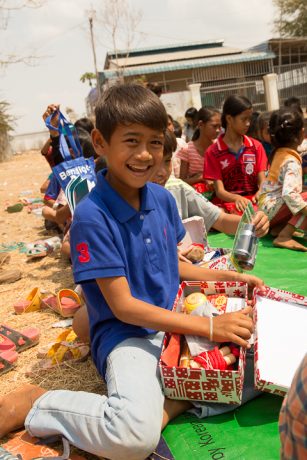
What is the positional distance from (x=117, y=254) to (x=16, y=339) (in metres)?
1.25

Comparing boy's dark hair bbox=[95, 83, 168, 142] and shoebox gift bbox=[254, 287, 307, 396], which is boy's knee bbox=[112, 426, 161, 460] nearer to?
shoebox gift bbox=[254, 287, 307, 396]

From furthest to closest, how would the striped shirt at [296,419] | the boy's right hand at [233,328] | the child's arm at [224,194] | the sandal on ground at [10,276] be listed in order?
the child's arm at [224,194] < the sandal on ground at [10,276] < the boy's right hand at [233,328] < the striped shirt at [296,419]

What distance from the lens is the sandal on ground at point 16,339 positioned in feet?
8.71

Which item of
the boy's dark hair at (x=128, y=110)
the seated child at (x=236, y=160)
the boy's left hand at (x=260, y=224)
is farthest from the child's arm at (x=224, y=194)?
the boy's dark hair at (x=128, y=110)

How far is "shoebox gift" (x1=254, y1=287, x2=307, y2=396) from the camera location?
170cm

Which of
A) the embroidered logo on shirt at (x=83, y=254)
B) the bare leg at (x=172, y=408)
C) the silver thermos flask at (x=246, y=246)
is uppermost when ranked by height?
the embroidered logo on shirt at (x=83, y=254)

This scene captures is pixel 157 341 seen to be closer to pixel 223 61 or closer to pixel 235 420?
pixel 235 420

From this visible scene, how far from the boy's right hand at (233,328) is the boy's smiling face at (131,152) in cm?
64

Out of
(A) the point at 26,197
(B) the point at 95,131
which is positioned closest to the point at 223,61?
(A) the point at 26,197

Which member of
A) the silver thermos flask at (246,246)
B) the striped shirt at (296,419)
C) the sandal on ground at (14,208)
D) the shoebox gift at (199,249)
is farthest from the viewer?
the sandal on ground at (14,208)

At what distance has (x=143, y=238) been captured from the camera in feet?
6.24

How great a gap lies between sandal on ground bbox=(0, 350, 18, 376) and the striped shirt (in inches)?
79.1

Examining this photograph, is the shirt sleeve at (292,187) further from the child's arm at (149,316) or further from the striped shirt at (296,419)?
the striped shirt at (296,419)

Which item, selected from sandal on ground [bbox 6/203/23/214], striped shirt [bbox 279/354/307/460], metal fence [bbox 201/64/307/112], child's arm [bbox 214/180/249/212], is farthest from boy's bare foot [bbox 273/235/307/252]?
metal fence [bbox 201/64/307/112]
